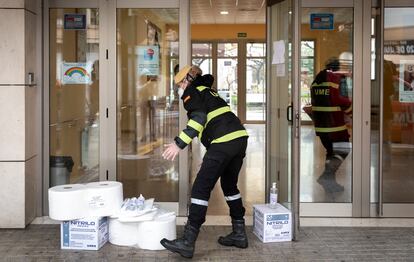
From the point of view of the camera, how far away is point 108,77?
5.96 metres

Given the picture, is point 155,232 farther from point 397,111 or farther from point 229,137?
point 397,111

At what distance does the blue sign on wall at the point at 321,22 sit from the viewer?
602cm

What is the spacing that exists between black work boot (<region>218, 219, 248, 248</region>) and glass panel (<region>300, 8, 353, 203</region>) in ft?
4.58

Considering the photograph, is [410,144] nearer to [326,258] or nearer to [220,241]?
[326,258]

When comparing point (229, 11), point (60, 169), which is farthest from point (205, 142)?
point (229, 11)

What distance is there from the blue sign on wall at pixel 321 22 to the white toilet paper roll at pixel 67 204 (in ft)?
9.78

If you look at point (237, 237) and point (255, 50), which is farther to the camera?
point (255, 50)

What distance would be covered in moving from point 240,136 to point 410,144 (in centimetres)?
239

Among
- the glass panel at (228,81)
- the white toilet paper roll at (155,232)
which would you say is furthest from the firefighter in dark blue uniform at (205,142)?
the glass panel at (228,81)

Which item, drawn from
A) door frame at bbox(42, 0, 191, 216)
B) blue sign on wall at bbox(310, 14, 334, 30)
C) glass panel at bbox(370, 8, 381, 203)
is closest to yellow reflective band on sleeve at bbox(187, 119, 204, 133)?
door frame at bbox(42, 0, 191, 216)

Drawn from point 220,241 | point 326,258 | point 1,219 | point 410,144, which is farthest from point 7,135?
point 410,144

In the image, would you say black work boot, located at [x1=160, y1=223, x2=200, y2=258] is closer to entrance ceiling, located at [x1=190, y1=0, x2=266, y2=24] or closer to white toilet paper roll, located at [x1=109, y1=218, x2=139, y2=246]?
white toilet paper roll, located at [x1=109, y1=218, x2=139, y2=246]

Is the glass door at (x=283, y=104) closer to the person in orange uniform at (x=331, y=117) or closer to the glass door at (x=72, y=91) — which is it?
the person in orange uniform at (x=331, y=117)

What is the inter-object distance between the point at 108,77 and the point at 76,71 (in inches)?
13.5
